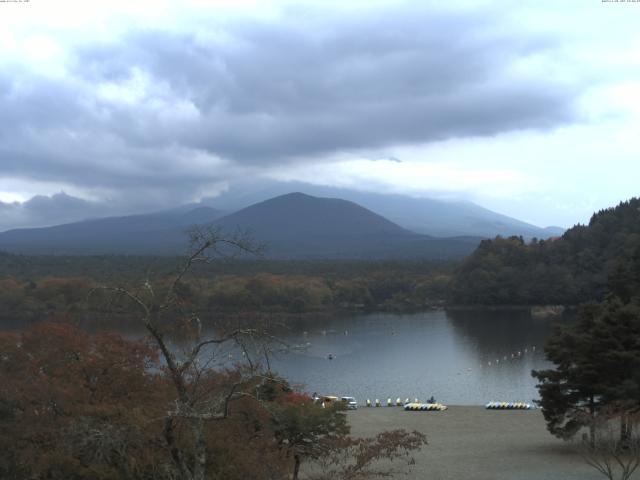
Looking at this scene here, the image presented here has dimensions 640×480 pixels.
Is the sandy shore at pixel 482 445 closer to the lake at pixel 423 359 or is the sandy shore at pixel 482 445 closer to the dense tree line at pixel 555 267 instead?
the lake at pixel 423 359

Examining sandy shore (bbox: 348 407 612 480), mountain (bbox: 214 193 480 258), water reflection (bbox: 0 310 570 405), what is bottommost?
water reflection (bbox: 0 310 570 405)

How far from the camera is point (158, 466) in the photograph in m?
6.29

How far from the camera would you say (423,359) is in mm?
30000

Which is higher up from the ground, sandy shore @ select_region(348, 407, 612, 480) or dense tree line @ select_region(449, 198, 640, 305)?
dense tree line @ select_region(449, 198, 640, 305)

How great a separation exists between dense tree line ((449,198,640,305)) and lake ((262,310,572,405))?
5709mm

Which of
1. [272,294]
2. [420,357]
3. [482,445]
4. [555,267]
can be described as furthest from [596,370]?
[555,267]

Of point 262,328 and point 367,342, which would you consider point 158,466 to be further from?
point 367,342

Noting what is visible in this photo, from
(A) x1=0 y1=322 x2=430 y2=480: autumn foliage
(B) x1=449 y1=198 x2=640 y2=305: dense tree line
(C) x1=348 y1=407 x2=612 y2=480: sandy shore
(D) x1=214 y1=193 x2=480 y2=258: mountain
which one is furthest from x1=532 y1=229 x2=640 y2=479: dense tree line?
(D) x1=214 y1=193 x2=480 y2=258: mountain

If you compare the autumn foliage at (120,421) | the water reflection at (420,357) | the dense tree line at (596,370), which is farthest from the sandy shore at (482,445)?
the water reflection at (420,357)

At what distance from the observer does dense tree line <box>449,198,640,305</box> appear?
48844 mm

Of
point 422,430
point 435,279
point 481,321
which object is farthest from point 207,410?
point 435,279

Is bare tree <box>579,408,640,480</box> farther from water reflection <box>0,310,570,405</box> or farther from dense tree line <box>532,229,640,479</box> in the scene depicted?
water reflection <box>0,310,570,405</box>

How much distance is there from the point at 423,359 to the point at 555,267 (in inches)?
976

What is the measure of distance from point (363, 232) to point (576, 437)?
157 metres
